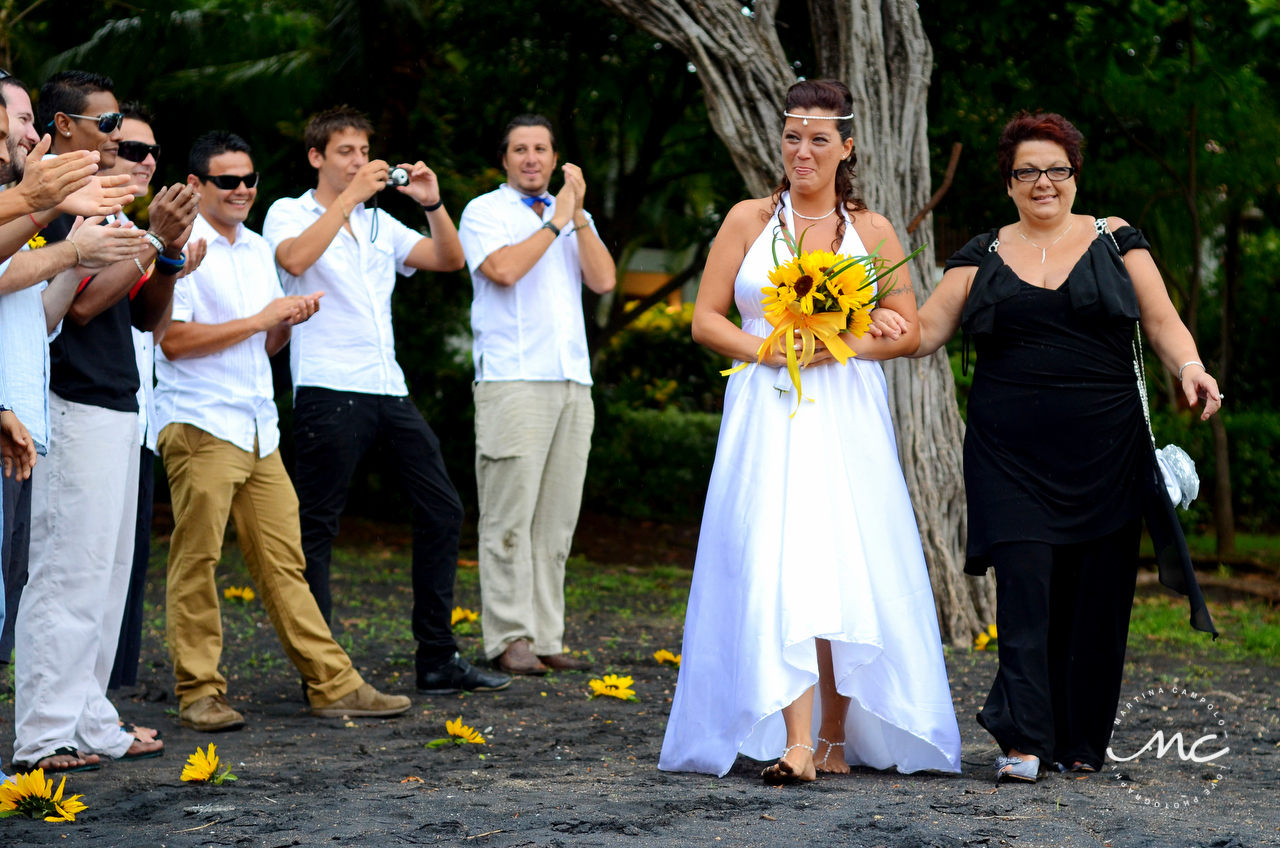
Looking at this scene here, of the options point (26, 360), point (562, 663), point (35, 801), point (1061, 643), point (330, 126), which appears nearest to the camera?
point (35, 801)

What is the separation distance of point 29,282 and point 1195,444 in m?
13.7

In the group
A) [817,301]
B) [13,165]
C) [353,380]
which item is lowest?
[353,380]

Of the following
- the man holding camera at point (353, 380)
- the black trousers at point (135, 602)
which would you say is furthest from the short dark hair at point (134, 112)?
the black trousers at point (135, 602)

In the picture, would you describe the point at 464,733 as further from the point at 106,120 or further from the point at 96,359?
the point at 106,120

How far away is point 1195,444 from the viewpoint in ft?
49.5

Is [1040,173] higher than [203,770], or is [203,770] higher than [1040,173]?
[1040,173]

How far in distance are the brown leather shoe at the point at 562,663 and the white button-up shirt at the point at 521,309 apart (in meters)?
1.42

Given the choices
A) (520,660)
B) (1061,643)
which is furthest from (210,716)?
(1061,643)

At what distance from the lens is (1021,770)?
445cm

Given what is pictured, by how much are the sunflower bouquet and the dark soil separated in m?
1.40

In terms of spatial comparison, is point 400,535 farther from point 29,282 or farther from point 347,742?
point 29,282

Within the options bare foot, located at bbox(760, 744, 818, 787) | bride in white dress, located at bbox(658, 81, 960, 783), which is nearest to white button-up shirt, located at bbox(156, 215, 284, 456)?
bride in white dress, located at bbox(658, 81, 960, 783)

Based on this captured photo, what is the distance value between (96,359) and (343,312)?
156cm

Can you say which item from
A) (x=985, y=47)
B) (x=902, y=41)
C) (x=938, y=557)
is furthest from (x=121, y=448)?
(x=985, y=47)
